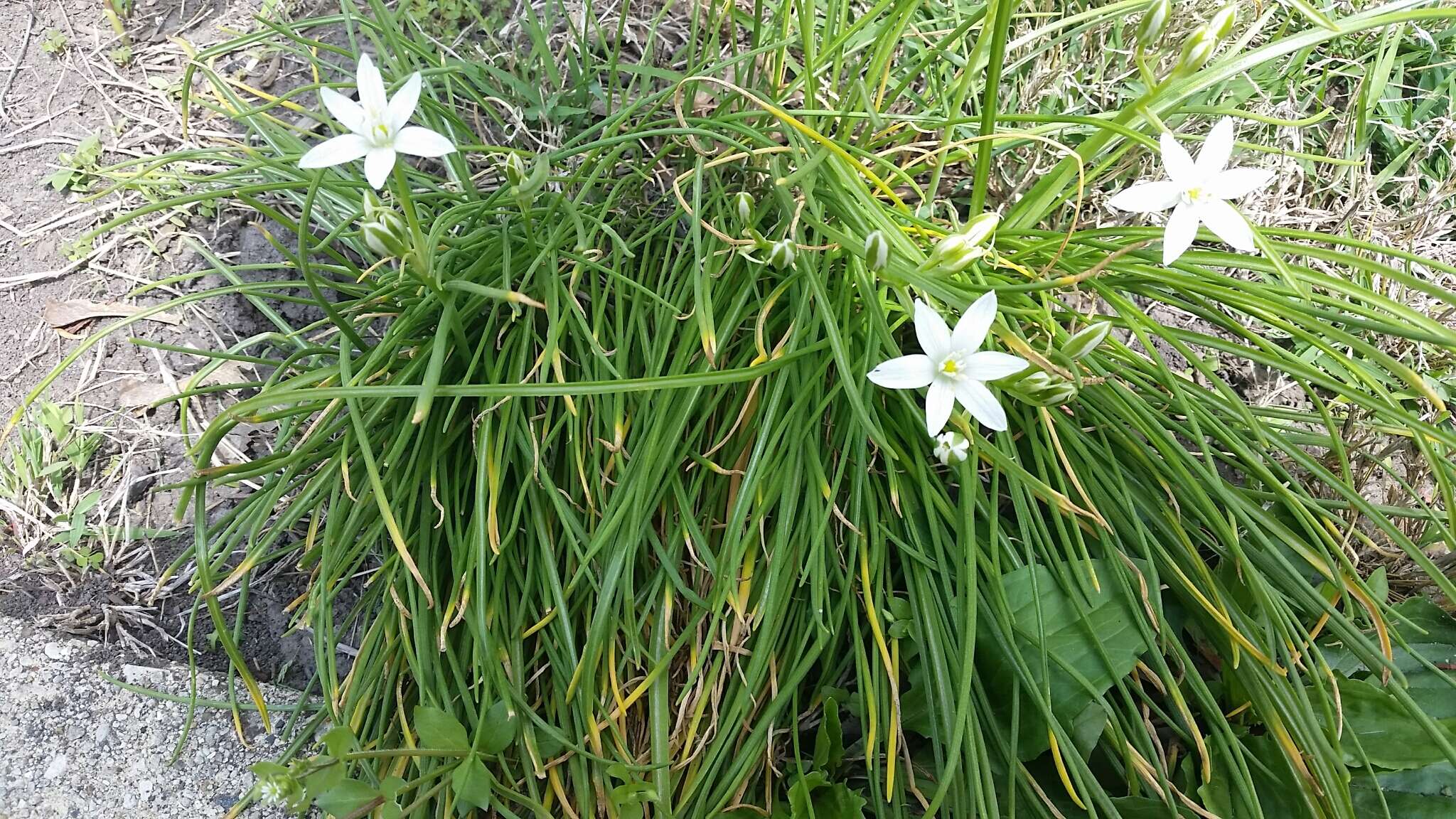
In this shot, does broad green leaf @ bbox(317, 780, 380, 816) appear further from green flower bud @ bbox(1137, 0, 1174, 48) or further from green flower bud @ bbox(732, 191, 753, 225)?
green flower bud @ bbox(1137, 0, 1174, 48)

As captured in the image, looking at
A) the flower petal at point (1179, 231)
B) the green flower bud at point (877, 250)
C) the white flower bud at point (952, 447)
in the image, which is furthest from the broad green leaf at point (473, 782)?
the flower petal at point (1179, 231)

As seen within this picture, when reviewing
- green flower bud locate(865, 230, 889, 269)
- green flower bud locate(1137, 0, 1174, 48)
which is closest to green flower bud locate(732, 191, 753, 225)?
green flower bud locate(865, 230, 889, 269)

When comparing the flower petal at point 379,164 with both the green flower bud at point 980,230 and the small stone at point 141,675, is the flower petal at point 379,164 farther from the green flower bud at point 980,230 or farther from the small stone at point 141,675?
the small stone at point 141,675

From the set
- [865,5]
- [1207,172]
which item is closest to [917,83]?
[865,5]

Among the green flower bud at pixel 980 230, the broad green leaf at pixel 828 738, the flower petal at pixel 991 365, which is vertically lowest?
the broad green leaf at pixel 828 738

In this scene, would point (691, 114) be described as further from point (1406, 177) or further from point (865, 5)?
point (1406, 177)

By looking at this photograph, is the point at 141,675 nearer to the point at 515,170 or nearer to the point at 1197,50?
the point at 515,170
